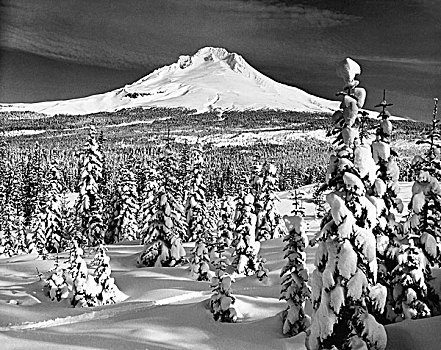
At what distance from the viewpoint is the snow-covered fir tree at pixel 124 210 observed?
179 feet

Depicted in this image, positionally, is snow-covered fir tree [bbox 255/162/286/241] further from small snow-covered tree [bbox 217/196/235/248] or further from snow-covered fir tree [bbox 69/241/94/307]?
snow-covered fir tree [bbox 69/241/94/307]

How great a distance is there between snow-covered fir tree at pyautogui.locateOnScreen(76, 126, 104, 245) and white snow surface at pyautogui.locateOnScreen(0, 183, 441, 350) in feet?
30.2

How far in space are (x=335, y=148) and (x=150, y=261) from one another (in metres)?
30.0

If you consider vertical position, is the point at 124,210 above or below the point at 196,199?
below

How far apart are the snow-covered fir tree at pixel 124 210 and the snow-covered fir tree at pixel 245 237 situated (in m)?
22.9

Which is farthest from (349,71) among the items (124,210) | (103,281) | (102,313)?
(124,210)

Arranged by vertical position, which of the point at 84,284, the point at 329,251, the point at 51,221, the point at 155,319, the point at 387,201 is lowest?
the point at 155,319

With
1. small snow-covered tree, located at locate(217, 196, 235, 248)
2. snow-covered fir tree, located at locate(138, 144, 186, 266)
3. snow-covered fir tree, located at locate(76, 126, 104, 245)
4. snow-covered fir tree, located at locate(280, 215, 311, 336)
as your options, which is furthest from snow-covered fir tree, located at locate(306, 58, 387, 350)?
snow-covered fir tree, located at locate(76, 126, 104, 245)

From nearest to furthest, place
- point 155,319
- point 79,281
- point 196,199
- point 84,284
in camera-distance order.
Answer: point 155,319
point 79,281
point 84,284
point 196,199

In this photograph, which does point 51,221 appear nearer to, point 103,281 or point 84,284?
point 84,284

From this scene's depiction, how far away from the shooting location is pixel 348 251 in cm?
1319

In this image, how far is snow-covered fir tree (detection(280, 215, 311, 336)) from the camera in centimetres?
1956

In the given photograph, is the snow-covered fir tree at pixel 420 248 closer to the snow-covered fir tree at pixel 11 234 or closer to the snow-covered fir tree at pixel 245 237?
the snow-covered fir tree at pixel 245 237

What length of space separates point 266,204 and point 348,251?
35.4 meters
